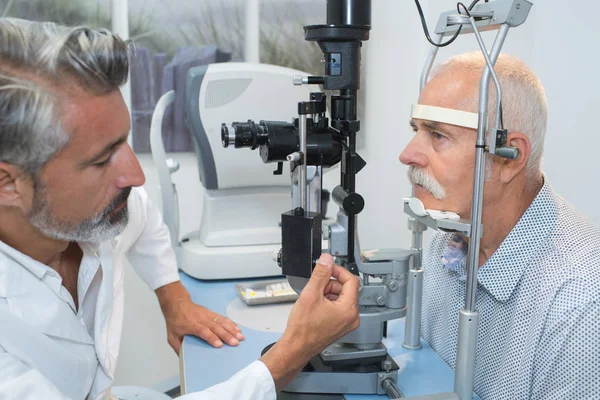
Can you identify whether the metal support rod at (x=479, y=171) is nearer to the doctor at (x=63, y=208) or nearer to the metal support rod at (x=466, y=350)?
the metal support rod at (x=466, y=350)

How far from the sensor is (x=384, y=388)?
45.3 inches

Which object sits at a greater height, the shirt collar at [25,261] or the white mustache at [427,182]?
the white mustache at [427,182]

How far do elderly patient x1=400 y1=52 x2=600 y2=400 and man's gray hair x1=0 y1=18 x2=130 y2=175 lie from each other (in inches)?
27.8

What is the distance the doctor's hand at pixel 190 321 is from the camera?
1.39 m

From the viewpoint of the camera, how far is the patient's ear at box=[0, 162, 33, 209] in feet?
3.39

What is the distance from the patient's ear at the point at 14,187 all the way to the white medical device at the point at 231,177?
2.48ft

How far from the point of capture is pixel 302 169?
1.12 meters

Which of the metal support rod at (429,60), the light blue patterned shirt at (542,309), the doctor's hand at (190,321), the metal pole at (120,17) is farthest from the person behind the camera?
the metal pole at (120,17)

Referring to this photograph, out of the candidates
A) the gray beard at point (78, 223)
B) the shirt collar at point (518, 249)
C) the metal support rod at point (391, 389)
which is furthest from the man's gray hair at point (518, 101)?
the gray beard at point (78, 223)

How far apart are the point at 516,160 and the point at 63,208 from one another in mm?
950

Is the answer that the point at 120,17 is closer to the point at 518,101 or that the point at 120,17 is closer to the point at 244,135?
the point at 244,135

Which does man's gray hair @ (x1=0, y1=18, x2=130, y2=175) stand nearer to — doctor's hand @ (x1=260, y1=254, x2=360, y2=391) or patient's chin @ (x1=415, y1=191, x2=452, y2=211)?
doctor's hand @ (x1=260, y1=254, x2=360, y2=391)

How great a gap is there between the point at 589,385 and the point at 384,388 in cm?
38

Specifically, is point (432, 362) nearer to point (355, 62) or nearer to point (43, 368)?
point (355, 62)
